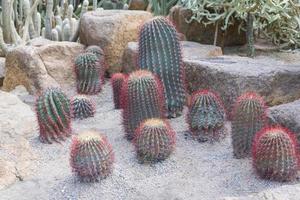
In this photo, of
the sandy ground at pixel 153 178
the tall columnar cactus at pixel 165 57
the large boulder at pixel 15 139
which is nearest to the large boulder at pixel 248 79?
the tall columnar cactus at pixel 165 57

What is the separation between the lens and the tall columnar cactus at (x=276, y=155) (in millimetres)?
2941

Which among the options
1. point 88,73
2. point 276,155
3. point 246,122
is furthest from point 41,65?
point 276,155

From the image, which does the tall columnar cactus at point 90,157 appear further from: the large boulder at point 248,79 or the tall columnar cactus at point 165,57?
the large boulder at point 248,79

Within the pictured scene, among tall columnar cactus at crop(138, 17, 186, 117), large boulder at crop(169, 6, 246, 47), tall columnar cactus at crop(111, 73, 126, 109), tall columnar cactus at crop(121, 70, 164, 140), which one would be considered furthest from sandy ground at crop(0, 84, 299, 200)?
large boulder at crop(169, 6, 246, 47)

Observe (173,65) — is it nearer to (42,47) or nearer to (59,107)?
(59,107)

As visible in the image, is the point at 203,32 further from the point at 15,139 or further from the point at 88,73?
the point at 15,139

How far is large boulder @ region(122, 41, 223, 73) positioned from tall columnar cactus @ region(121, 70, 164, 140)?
3.43 feet

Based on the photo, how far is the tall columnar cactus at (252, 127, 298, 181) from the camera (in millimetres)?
2941

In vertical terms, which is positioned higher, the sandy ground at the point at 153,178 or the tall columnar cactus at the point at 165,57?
the tall columnar cactus at the point at 165,57

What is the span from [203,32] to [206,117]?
1.91 meters

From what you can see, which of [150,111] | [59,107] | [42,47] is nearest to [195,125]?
[150,111]

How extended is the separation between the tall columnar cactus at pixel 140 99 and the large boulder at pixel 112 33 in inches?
61.5

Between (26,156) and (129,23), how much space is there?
6.76 feet

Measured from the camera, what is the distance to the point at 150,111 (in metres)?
3.57
